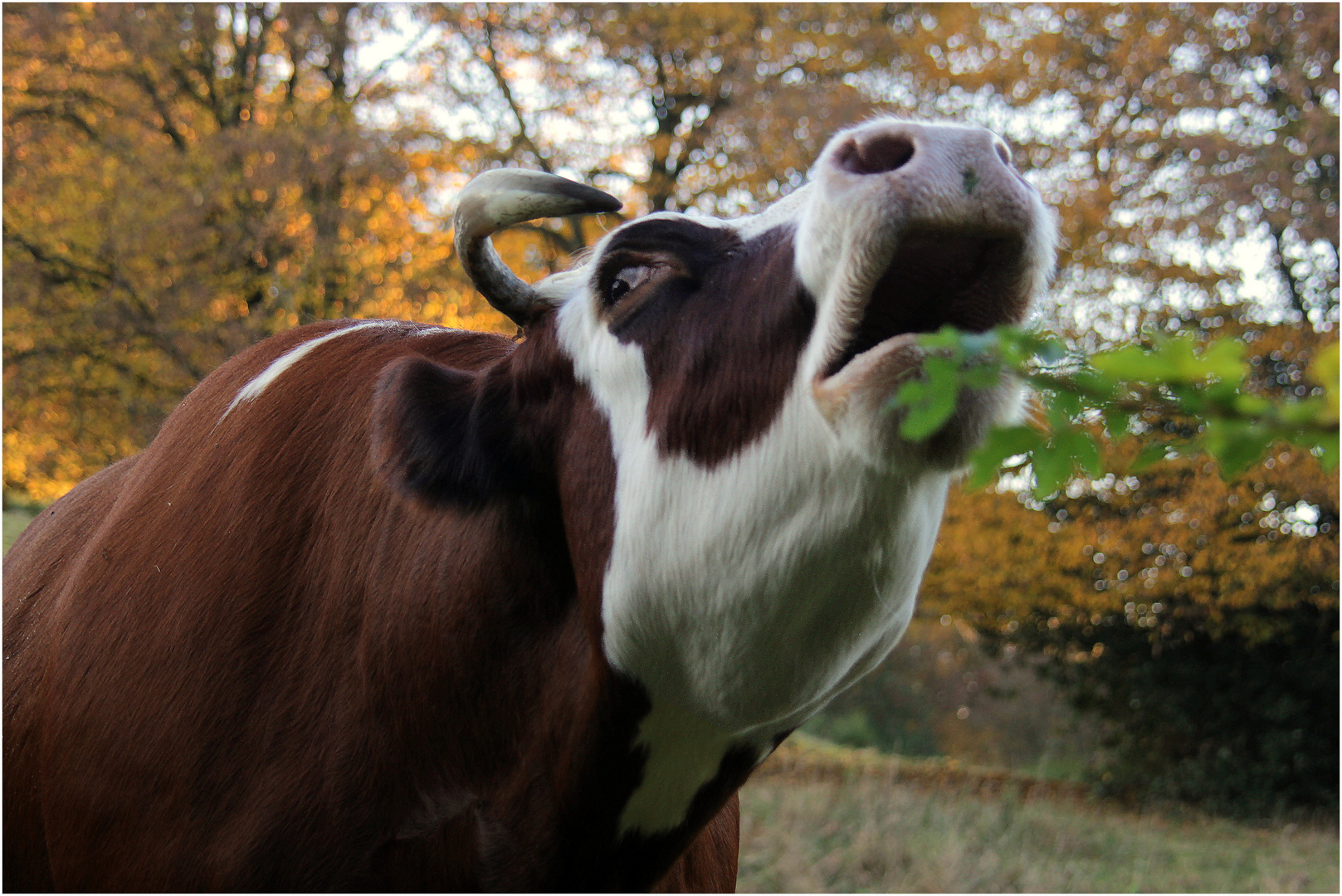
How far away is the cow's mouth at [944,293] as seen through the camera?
→ 1357 mm

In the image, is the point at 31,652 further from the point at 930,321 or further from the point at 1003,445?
the point at 1003,445

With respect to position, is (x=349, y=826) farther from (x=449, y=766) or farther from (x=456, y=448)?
(x=456, y=448)

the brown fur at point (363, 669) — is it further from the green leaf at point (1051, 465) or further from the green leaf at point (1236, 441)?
the green leaf at point (1236, 441)

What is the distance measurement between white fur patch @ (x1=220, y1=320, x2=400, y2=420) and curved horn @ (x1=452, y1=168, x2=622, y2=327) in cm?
62

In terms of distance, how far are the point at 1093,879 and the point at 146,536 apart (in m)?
8.06

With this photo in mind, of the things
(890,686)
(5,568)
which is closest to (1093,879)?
(5,568)

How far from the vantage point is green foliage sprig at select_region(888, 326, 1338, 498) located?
0.73 metres

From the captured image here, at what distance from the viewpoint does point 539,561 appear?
6.19ft

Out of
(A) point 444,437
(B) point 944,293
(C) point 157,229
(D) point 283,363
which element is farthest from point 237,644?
(C) point 157,229

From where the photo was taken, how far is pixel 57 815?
2137mm

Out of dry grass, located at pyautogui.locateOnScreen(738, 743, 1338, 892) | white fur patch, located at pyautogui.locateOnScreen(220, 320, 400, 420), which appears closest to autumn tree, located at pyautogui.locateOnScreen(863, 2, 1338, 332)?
dry grass, located at pyautogui.locateOnScreen(738, 743, 1338, 892)

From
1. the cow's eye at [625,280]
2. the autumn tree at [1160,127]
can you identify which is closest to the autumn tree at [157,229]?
the autumn tree at [1160,127]

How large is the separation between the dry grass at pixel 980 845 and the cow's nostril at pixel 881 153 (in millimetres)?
6747

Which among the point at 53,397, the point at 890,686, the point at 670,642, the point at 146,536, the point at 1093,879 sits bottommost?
the point at 890,686
